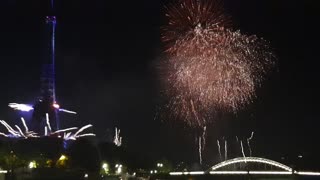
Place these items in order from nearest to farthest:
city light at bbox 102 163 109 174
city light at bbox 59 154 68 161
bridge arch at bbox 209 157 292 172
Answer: city light at bbox 59 154 68 161
city light at bbox 102 163 109 174
bridge arch at bbox 209 157 292 172

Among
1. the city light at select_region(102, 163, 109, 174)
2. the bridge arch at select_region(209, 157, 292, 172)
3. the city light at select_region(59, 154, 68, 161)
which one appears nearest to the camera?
the city light at select_region(59, 154, 68, 161)

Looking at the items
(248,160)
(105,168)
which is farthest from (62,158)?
(248,160)

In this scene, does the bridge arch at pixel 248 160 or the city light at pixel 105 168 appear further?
the bridge arch at pixel 248 160

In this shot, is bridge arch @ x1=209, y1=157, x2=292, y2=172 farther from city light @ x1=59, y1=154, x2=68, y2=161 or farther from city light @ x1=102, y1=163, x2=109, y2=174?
city light @ x1=59, y1=154, x2=68, y2=161

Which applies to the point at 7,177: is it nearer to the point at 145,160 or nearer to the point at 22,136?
the point at 22,136

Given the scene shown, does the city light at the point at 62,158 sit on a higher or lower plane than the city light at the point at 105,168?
higher

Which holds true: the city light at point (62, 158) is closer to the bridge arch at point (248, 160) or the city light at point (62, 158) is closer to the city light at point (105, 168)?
the city light at point (105, 168)

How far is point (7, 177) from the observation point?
54250 mm

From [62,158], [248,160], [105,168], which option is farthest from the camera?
[248,160]

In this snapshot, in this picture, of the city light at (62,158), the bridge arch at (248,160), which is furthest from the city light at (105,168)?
the bridge arch at (248,160)

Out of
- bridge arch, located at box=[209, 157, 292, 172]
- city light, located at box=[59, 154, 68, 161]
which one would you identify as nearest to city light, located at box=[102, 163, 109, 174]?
city light, located at box=[59, 154, 68, 161]

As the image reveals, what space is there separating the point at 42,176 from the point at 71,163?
52.6 meters

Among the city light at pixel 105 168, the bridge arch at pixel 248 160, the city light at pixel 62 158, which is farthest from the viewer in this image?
the bridge arch at pixel 248 160

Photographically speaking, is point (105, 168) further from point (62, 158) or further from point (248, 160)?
point (248, 160)
